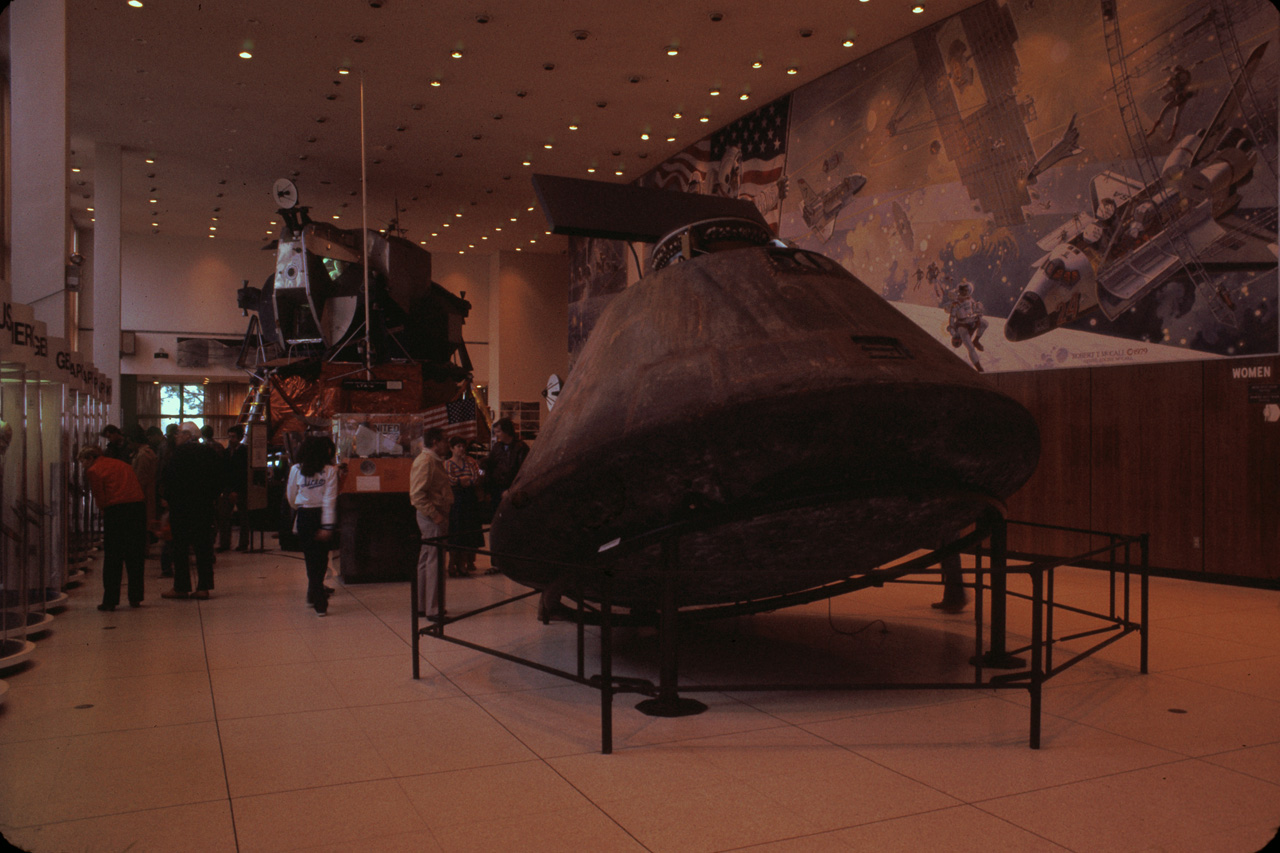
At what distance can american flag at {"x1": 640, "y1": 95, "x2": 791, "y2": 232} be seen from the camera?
16.1 meters

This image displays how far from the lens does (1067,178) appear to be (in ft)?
35.9

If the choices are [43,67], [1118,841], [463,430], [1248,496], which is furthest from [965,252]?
[43,67]

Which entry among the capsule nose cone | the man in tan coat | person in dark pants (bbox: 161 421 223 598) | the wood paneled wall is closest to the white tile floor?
the man in tan coat

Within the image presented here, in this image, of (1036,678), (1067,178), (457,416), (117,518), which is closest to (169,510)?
(117,518)

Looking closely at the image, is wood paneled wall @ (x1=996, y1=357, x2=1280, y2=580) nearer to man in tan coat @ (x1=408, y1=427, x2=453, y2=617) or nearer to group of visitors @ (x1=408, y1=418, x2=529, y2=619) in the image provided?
group of visitors @ (x1=408, y1=418, x2=529, y2=619)

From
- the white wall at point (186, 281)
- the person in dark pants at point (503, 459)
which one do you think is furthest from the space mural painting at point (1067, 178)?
the white wall at point (186, 281)

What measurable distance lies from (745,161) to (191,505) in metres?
12.0

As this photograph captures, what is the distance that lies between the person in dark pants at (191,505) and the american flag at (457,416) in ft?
18.0

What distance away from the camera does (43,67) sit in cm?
868

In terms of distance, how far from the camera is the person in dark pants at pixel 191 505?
8.91 meters

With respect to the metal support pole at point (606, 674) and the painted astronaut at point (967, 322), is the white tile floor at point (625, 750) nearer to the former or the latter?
the metal support pole at point (606, 674)

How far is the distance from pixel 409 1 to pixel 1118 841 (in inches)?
520

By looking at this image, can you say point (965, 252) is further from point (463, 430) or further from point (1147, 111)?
point (463, 430)

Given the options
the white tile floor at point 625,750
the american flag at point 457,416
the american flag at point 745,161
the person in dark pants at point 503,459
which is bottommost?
the white tile floor at point 625,750
